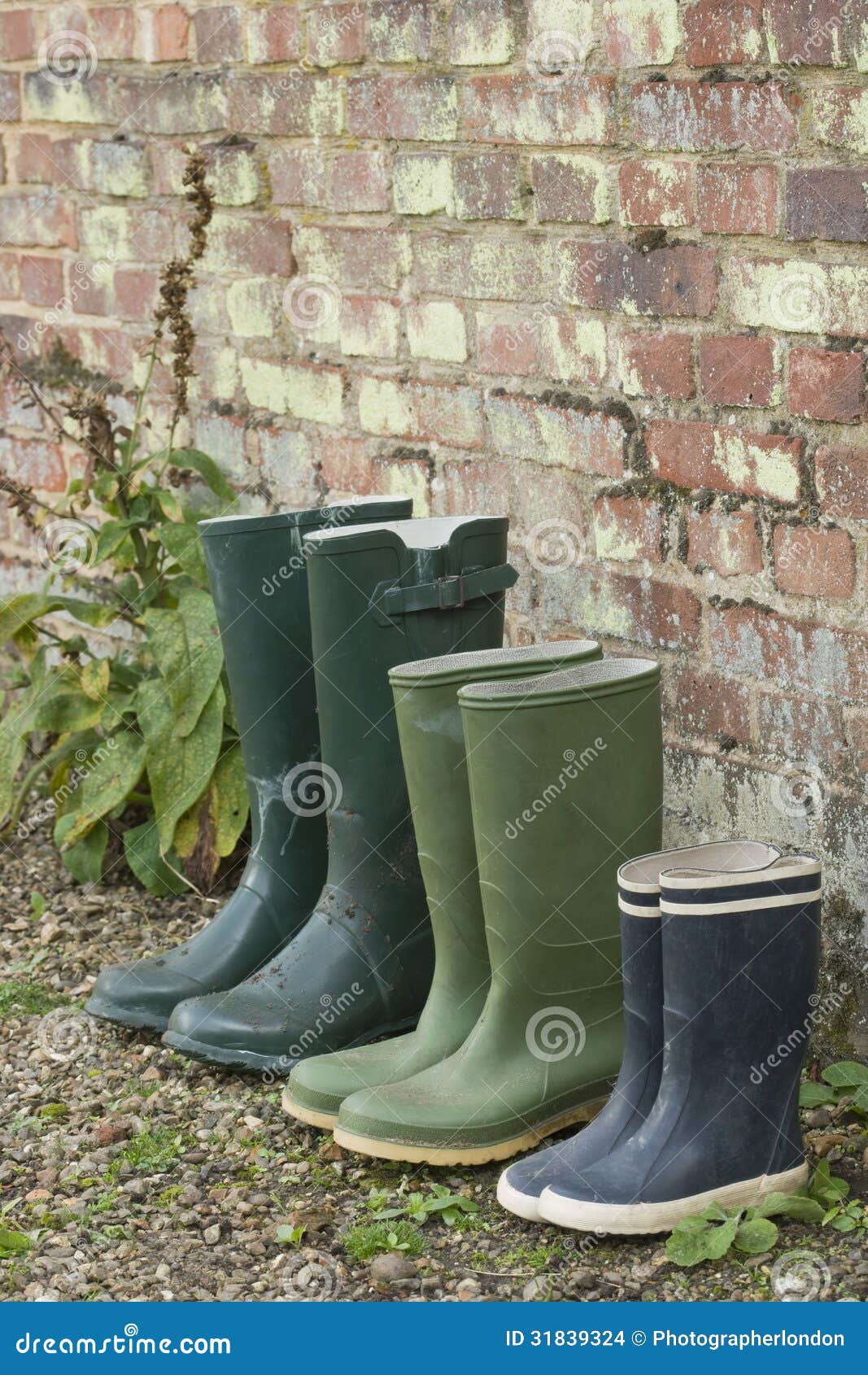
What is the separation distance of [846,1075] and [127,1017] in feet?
3.43

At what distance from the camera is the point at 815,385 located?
2.06m

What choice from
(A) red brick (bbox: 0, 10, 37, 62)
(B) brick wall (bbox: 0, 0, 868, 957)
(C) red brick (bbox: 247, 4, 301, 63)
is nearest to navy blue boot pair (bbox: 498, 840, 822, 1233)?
(B) brick wall (bbox: 0, 0, 868, 957)

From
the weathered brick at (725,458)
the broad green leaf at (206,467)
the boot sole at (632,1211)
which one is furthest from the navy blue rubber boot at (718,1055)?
the broad green leaf at (206,467)

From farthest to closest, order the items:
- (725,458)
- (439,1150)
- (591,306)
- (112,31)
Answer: (112,31)
(591,306)
(725,458)
(439,1150)

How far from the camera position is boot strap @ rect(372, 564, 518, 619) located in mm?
2223

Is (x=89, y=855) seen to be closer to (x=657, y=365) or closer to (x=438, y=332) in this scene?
(x=438, y=332)

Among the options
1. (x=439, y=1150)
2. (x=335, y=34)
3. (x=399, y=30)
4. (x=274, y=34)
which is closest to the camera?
(x=439, y=1150)

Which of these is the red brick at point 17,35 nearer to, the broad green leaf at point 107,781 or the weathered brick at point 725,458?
the broad green leaf at point 107,781

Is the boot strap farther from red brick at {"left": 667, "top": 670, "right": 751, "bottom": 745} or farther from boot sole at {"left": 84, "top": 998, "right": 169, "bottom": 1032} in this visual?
boot sole at {"left": 84, "top": 998, "right": 169, "bottom": 1032}

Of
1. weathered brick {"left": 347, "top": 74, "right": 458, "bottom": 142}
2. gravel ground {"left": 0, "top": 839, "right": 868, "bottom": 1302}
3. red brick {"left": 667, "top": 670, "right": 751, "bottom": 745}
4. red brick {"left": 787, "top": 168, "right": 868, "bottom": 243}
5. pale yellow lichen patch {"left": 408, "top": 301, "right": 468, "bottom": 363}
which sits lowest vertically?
gravel ground {"left": 0, "top": 839, "right": 868, "bottom": 1302}

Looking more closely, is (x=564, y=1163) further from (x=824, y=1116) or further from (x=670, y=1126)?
(x=824, y=1116)

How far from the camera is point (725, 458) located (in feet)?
7.26

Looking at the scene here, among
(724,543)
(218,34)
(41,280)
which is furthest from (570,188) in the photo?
(41,280)

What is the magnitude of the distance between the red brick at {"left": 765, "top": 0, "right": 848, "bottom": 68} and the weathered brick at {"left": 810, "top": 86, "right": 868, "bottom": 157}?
3cm
